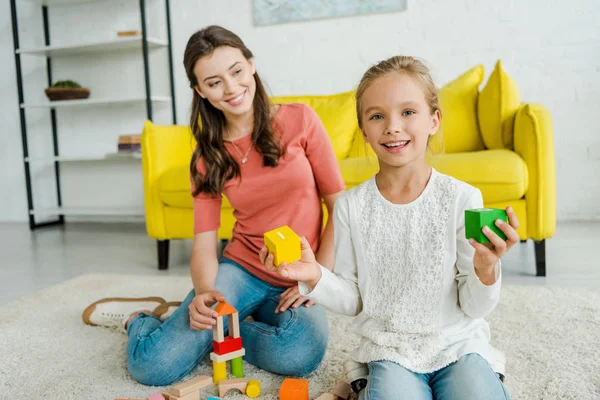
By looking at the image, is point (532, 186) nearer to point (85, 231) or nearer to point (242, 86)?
point (242, 86)

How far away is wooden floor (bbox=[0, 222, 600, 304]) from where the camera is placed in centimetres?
214

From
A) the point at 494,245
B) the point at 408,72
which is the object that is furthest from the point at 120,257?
the point at 494,245

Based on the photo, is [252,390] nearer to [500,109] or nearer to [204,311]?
[204,311]

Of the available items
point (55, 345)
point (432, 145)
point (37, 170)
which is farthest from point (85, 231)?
point (432, 145)

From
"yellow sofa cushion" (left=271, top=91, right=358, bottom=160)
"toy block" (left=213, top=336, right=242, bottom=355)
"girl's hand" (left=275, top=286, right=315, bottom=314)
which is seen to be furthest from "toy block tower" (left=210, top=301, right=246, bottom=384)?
"yellow sofa cushion" (left=271, top=91, right=358, bottom=160)

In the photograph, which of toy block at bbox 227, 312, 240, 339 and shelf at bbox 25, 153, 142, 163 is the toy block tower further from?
shelf at bbox 25, 153, 142, 163

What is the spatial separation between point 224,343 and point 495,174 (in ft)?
4.04

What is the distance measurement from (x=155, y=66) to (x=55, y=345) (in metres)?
2.56

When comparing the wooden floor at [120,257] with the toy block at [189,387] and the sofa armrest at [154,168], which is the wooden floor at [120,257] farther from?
the toy block at [189,387]

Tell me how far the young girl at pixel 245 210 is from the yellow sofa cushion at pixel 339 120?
3.78ft

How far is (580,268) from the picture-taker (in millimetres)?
2154

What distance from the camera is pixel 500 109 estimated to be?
7.46 feet

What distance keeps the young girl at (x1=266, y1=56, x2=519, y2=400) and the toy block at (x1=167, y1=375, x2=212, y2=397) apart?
0.36 metres

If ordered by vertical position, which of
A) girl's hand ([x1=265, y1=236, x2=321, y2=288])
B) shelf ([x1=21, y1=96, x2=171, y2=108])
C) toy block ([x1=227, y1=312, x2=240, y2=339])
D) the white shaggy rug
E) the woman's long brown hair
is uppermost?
shelf ([x1=21, y1=96, x2=171, y2=108])
